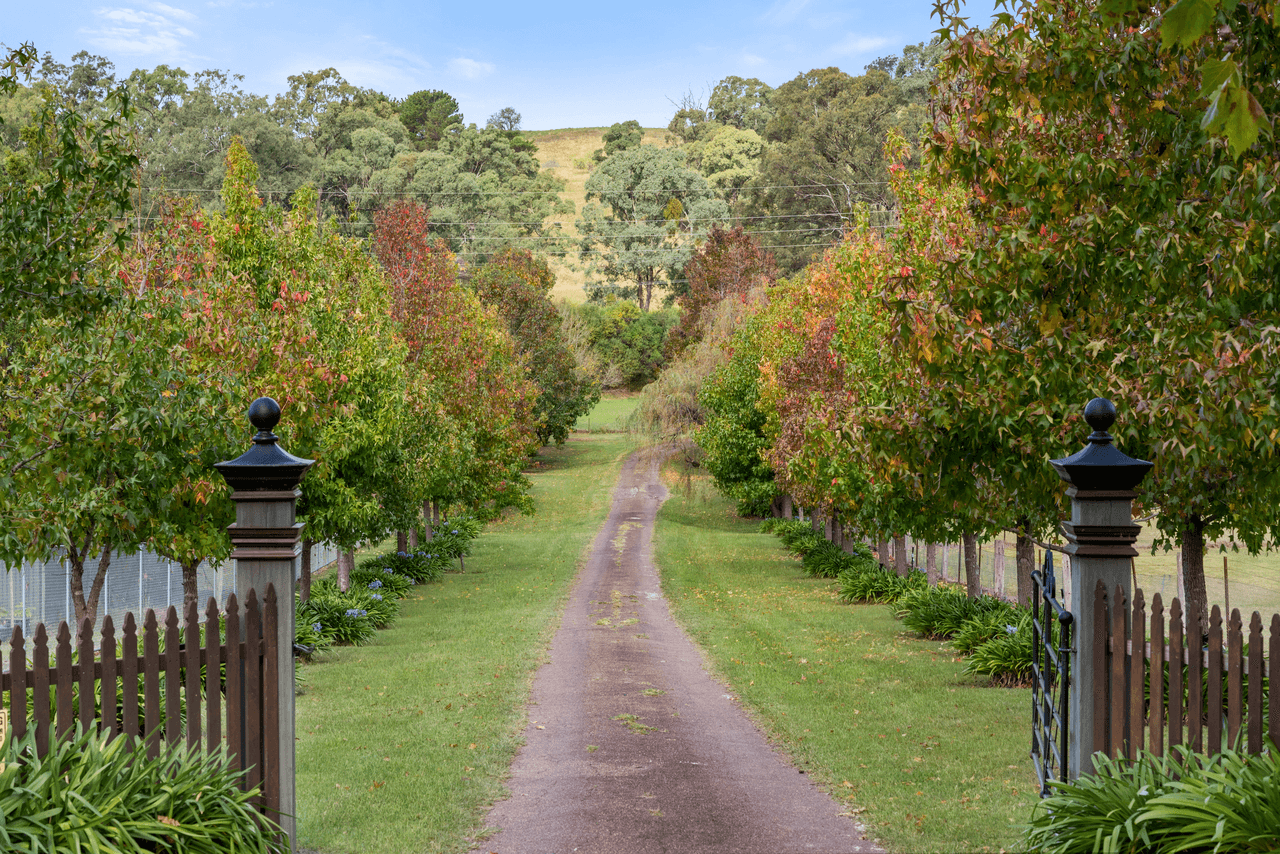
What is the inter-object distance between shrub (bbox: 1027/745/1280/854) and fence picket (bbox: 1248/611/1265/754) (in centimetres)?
12

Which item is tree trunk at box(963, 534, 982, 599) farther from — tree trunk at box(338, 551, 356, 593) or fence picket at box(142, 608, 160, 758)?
fence picket at box(142, 608, 160, 758)

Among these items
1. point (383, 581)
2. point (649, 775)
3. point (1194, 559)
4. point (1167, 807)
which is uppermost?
point (1194, 559)

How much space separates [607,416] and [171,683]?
247 feet

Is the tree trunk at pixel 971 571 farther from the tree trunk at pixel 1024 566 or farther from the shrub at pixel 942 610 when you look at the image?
the tree trunk at pixel 1024 566

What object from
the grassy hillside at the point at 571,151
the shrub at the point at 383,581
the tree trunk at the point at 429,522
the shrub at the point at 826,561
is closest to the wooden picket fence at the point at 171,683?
the shrub at the point at 383,581

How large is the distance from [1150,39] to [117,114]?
354 inches

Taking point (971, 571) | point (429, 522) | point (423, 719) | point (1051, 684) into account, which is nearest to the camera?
point (1051, 684)

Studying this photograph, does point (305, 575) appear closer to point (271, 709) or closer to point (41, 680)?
point (271, 709)

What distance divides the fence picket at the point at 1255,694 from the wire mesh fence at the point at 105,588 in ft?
44.2

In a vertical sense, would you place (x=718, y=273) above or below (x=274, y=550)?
above

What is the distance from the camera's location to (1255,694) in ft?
19.0

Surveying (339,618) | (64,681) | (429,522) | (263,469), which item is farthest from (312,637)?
(429,522)

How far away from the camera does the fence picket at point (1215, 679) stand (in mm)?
5809

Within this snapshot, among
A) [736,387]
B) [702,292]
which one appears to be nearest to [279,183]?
[702,292]
